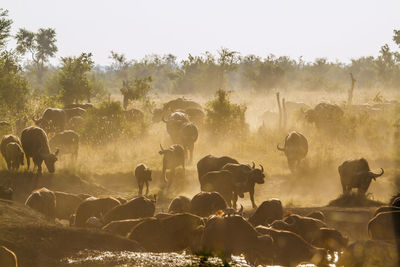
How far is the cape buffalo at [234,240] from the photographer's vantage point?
9.34m

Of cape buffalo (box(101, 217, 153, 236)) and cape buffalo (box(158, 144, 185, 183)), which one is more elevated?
cape buffalo (box(158, 144, 185, 183))

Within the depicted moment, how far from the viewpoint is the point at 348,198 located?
15.2 meters

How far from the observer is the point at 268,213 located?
474 inches

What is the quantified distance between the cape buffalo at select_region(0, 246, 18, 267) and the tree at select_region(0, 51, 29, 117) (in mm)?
16910

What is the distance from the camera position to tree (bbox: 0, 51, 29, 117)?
78.6 ft

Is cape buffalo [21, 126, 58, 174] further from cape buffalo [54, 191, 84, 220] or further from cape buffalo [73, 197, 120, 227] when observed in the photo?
cape buffalo [73, 197, 120, 227]

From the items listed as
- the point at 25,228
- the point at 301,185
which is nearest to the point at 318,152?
the point at 301,185

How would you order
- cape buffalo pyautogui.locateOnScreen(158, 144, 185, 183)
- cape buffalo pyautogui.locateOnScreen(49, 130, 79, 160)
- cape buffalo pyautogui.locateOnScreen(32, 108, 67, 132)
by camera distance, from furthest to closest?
cape buffalo pyautogui.locateOnScreen(32, 108, 67, 132) → cape buffalo pyautogui.locateOnScreen(49, 130, 79, 160) → cape buffalo pyautogui.locateOnScreen(158, 144, 185, 183)

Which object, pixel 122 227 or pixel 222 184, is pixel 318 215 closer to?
pixel 222 184

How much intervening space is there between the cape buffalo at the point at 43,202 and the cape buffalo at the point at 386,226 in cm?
789

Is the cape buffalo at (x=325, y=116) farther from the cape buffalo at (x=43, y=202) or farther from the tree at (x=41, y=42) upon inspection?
the tree at (x=41, y=42)

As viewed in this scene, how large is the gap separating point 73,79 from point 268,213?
25208mm

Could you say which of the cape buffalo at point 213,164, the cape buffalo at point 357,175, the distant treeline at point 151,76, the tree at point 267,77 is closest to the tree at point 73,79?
the distant treeline at point 151,76

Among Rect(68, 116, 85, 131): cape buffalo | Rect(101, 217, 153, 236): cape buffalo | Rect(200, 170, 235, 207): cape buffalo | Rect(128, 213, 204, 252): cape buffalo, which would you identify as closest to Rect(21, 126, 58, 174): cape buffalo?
Rect(200, 170, 235, 207): cape buffalo
